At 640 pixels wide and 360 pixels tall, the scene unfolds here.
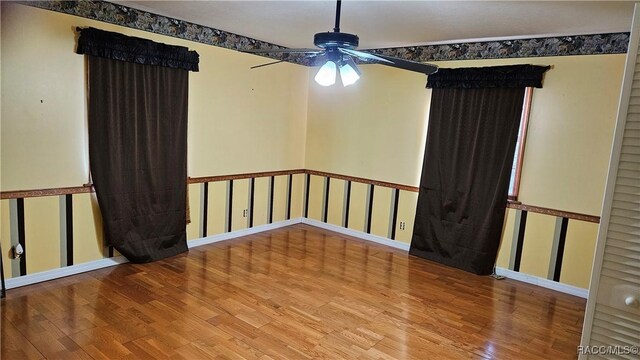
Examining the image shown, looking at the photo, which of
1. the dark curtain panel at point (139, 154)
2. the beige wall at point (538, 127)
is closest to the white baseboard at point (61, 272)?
the dark curtain panel at point (139, 154)

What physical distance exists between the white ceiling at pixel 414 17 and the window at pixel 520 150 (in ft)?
2.05

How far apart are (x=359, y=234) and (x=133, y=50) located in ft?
11.4

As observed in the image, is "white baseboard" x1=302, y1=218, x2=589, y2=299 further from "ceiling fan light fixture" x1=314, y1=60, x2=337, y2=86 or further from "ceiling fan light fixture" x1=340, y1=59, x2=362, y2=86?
"ceiling fan light fixture" x1=314, y1=60, x2=337, y2=86

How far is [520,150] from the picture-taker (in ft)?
13.7

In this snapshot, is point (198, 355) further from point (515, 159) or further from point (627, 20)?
point (627, 20)

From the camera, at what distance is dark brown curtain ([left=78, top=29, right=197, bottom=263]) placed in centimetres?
366

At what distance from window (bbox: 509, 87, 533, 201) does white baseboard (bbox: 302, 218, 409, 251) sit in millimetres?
1438

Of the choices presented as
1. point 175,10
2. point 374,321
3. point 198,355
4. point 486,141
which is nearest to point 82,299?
point 198,355

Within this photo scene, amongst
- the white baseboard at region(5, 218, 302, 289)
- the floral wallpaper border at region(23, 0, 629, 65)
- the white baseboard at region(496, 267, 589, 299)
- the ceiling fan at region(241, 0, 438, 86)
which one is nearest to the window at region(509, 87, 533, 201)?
the floral wallpaper border at region(23, 0, 629, 65)

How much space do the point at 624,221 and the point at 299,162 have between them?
4744 mm

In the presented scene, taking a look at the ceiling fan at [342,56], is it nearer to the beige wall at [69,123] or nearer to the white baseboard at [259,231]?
the beige wall at [69,123]

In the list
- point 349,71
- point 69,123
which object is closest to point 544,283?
point 349,71

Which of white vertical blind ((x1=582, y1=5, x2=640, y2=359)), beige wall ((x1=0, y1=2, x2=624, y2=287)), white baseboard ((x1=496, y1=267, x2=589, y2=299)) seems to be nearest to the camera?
white vertical blind ((x1=582, y1=5, x2=640, y2=359))

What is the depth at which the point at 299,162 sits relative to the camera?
19.7ft
